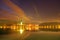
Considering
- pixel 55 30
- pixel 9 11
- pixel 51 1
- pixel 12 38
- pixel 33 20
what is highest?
pixel 51 1

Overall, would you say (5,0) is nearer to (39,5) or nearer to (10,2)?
(10,2)

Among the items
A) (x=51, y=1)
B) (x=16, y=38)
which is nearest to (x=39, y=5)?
(x=51, y=1)

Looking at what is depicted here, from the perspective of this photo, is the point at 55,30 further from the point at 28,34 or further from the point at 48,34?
the point at 28,34

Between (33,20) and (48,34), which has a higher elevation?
(33,20)

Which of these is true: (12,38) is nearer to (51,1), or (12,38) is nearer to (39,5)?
(39,5)

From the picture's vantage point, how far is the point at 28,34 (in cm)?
138

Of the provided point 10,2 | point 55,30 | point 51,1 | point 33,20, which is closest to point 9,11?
point 10,2

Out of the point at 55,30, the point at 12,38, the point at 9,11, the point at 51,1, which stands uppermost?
the point at 51,1

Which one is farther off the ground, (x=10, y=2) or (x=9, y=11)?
(x=10, y=2)

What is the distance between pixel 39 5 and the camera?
1332mm

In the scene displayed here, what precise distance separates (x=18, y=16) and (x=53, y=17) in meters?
0.51

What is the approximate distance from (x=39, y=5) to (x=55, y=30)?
0.43 metres

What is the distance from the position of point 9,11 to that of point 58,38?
32.3 inches

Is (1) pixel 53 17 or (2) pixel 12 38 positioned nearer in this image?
(1) pixel 53 17
